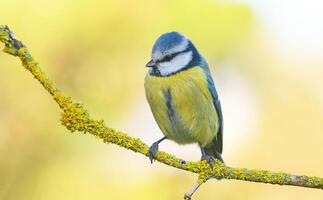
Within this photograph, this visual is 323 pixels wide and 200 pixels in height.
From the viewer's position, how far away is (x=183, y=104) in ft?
10.3

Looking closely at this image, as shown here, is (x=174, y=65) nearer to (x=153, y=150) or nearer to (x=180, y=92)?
(x=180, y=92)

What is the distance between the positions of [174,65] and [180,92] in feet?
0.41

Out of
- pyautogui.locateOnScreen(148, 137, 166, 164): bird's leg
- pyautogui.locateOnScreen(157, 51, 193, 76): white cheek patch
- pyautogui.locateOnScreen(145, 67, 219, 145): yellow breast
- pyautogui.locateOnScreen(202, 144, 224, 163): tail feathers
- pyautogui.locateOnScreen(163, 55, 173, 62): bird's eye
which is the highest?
pyautogui.locateOnScreen(163, 55, 173, 62): bird's eye

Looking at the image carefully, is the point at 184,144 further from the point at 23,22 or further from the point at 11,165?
the point at 23,22

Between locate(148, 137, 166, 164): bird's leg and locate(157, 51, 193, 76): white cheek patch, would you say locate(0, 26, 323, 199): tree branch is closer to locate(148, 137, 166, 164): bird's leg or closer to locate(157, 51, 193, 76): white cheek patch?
locate(148, 137, 166, 164): bird's leg

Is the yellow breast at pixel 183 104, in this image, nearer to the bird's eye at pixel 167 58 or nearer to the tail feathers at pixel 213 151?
the bird's eye at pixel 167 58

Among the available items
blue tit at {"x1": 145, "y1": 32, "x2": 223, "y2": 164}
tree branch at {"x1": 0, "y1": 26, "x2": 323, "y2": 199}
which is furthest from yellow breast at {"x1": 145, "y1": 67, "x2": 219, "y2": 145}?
tree branch at {"x1": 0, "y1": 26, "x2": 323, "y2": 199}

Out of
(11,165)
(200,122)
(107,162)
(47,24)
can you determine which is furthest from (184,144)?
(47,24)

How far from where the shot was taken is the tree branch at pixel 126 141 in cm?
209

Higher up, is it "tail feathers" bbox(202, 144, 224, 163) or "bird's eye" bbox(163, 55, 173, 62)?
"bird's eye" bbox(163, 55, 173, 62)

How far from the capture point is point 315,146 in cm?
435

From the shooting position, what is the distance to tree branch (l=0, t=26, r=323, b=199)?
2.09 meters

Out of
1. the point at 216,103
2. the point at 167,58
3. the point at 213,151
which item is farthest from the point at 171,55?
the point at 213,151

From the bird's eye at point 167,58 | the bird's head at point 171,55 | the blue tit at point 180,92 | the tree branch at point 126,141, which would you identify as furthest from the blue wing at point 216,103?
the tree branch at point 126,141
